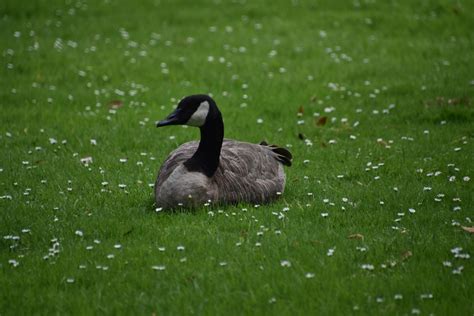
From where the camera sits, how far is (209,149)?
8.17 meters

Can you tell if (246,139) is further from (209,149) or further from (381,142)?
(209,149)

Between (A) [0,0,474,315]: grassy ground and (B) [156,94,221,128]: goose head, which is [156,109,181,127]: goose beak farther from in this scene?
(A) [0,0,474,315]: grassy ground

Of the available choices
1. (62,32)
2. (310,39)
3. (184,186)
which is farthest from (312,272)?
(62,32)

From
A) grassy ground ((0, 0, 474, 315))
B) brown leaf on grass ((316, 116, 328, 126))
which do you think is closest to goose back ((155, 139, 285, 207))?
grassy ground ((0, 0, 474, 315))

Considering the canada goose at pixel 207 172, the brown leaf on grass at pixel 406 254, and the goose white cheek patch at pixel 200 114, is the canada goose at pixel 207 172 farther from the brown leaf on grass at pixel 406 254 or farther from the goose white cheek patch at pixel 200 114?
the brown leaf on grass at pixel 406 254

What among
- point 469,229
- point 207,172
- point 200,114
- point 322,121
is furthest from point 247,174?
point 322,121

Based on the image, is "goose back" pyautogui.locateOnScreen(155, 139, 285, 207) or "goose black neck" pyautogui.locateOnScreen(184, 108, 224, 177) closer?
"goose back" pyautogui.locateOnScreen(155, 139, 285, 207)

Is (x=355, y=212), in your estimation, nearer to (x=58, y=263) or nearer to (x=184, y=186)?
(x=184, y=186)

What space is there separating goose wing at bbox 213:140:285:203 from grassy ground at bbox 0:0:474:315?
0.26 metres

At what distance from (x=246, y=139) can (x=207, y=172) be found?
3306mm

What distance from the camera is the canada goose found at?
795 centimetres

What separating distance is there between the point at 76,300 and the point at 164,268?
0.88 m

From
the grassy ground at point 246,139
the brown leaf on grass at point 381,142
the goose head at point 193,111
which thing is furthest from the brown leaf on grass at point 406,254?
the brown leaf on grass at point 381,142

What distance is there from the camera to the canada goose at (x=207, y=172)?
7.95m
